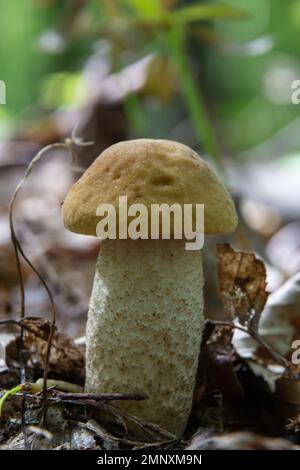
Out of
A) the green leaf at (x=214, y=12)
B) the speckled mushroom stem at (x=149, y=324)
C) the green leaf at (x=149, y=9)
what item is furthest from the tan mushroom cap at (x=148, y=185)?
the green leaf at (x=149, y=9)

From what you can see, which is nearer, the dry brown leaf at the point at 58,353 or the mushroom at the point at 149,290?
the mushroom at the point at 149,290

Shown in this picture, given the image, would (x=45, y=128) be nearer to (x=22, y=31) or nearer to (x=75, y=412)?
(x=75, y=412)

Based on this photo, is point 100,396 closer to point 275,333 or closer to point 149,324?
point 149,324

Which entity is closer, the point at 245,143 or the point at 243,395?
the point at 243,395

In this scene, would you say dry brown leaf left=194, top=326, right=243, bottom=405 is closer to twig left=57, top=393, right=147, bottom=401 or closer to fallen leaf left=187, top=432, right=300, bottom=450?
twig left=57, top=393, right=147, bottom=401

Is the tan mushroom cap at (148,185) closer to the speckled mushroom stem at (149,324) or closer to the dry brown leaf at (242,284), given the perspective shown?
the speckled mushroom stem at (149,324)

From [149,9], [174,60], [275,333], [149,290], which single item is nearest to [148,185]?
[149,290]
